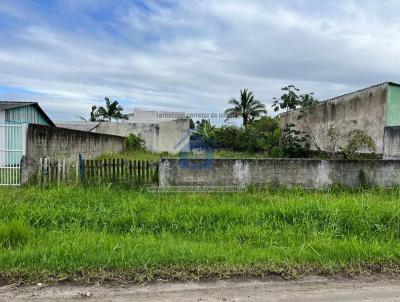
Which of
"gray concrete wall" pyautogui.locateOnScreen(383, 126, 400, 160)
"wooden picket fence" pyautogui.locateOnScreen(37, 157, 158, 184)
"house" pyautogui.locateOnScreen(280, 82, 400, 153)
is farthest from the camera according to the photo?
Answer: "house" pyautogui.locateOnScreen(280, 82, 400, 153)

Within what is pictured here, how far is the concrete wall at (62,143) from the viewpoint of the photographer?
11562mm

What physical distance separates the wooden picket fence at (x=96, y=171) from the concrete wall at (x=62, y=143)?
0.80 meters

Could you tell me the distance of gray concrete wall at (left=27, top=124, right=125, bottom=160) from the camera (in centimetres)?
1156

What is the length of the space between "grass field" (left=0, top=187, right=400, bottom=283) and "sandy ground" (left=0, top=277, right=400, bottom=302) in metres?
0.20

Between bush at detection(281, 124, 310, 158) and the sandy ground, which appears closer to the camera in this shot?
the sandy ground

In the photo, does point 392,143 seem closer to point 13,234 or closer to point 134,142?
point 13,234

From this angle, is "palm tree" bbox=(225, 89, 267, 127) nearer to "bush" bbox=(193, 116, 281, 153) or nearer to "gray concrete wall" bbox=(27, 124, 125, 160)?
"bush" bbox=(193, 116, 281, 153)

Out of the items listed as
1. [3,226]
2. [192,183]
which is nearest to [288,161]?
[192,183]

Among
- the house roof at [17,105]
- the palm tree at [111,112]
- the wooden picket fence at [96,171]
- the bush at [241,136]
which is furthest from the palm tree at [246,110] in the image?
the wooden picket fence at [96,171]

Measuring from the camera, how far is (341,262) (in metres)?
4.32

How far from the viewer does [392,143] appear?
483 inches

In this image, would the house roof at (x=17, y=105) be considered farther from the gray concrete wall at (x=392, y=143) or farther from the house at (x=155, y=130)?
the gray concrete wall at (x=392, y=143)

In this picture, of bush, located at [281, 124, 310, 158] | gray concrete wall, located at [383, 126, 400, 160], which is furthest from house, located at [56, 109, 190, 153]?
gray concrete wall, located at [383, 126, 400, 160]

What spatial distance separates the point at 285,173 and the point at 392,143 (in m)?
5.09
